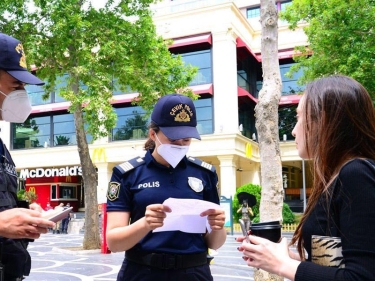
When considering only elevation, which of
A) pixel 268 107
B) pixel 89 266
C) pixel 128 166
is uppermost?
pixel 268 107

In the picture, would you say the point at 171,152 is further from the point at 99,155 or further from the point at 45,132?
the point at 45,132

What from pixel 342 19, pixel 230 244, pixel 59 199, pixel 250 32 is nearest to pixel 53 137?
pixel 59 199

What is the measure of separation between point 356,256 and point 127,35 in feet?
41.4

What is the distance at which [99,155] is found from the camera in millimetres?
27188

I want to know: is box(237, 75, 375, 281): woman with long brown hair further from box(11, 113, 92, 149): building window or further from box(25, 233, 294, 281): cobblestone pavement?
box(11, 113, 92, 149): building window

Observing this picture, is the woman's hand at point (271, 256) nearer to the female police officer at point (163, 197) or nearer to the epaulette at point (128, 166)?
the female police officer at point (163, 197)

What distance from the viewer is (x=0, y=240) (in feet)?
7.84

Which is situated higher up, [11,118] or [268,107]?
[268,107]

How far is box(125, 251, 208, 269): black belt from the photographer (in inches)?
98.6

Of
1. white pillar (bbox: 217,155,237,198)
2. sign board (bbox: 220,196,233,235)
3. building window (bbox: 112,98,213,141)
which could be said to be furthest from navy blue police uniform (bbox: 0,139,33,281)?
building window (bbox: 112,98,213,141)

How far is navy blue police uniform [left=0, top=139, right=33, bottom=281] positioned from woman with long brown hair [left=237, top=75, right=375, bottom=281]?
137 centimetres

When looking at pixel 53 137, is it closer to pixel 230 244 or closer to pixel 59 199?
pixel 59 199

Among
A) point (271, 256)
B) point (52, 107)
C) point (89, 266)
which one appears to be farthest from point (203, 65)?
point (271, 256)

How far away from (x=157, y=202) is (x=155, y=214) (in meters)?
0.39
